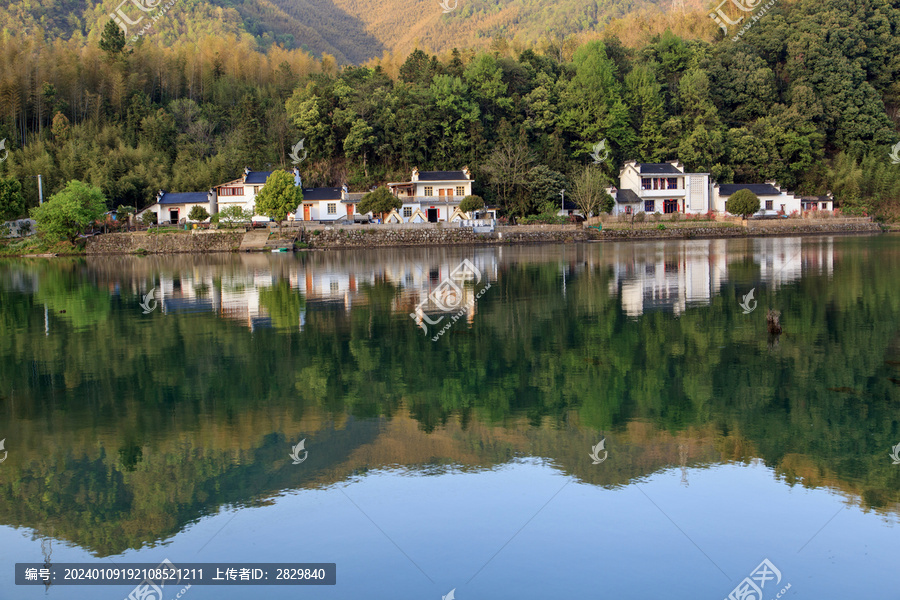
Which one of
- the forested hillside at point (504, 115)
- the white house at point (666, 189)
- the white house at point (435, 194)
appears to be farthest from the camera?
the forested hillside at point (504, 115)

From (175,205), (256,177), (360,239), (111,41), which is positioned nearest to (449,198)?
(360,239)

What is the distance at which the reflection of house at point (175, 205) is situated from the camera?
5922cm

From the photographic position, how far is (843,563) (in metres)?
6.38

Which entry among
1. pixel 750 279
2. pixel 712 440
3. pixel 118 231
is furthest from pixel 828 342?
pixel 118 231

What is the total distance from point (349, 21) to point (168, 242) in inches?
5385

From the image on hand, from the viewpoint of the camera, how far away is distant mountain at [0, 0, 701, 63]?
106 meters

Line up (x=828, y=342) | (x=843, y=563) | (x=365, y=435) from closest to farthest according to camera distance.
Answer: (x=843, y=563) < (x=365, y=435) < (x=828, y=342)

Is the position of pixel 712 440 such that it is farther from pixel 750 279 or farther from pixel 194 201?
pixel 194 201

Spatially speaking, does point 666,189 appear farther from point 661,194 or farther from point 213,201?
point 213,201

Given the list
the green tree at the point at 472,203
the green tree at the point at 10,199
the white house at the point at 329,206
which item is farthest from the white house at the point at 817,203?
the green tree at the point at 10,199

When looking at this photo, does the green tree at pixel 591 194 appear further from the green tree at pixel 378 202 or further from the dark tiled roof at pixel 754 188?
the green tree at pixel 378 202

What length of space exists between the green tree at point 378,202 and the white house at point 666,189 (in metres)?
20.0

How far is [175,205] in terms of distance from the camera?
195 ft

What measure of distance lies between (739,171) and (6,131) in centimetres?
6551
